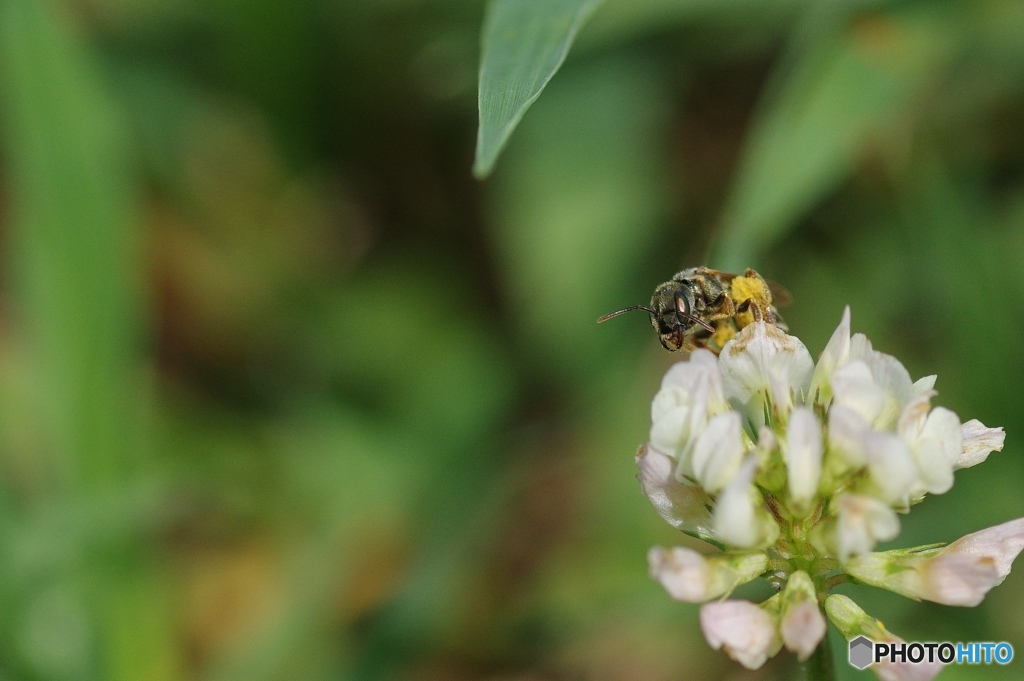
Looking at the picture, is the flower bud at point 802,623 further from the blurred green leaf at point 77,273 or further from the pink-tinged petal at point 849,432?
the blurred green leaf at point 77,273

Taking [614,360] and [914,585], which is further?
[614,360]

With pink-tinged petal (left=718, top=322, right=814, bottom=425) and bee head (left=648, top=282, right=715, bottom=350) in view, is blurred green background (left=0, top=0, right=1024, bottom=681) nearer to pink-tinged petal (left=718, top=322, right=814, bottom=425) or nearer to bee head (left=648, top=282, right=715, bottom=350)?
bee head (left=648, top=282, right=715, bottom=350)

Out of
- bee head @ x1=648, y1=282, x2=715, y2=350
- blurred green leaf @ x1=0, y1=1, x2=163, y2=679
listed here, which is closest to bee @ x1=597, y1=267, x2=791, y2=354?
bee head @ x1=648, y1=282, x2=715, y2=350

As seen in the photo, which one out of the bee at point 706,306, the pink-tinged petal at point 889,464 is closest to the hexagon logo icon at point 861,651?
the pink-tinged petal at point 889,464

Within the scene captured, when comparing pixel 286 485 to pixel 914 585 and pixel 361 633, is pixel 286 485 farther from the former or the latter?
pixel 914 585

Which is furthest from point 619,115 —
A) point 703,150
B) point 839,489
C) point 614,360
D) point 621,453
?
point 839,489

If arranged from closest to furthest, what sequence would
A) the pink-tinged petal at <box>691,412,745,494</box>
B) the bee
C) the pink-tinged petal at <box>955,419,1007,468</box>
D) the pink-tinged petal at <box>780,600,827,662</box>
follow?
the pink-tinged petal at <box>780,600,827,662</box>, the pink-tinged petal at <box>691,412,745,494</box>, the pink-tinged petal at <box>955,419,1007,468</box>, the bee
